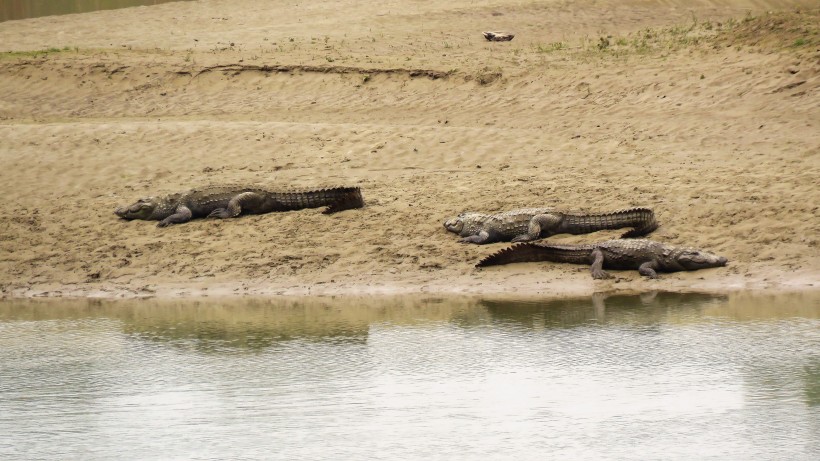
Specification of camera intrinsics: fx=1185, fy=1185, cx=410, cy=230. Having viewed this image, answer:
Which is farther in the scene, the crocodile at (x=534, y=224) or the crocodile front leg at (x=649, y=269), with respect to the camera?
the crocodile at (x=534, y=224)

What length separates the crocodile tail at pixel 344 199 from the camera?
11.3 metres

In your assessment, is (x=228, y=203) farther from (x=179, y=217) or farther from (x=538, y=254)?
(x=538, y=254)

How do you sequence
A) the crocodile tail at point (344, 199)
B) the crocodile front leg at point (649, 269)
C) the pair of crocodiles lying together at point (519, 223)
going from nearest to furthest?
1. the crocodile front leg at point (649, 269)
2. the pair of crocodiles lying together at point (519, 223)
3. the crocodile tail at point (344, 199)

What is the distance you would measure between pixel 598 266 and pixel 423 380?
2.99 m

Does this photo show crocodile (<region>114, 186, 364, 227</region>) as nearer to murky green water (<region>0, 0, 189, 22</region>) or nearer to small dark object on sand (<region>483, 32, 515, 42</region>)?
small dark object on sand (<region>483, 32, 515, 42</region>)

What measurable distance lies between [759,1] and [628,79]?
39.3ft

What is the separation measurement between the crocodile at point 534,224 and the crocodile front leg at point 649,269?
0.75m

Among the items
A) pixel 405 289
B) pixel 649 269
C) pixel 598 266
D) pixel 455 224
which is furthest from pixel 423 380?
pixel 455 224

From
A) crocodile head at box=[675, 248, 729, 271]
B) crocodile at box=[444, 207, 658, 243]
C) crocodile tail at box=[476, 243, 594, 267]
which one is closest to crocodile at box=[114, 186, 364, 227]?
crocodile at box=[444, 207, 658, 243]

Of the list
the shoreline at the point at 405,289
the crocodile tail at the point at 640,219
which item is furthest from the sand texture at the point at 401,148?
the crocodile tail at the point at 640,219

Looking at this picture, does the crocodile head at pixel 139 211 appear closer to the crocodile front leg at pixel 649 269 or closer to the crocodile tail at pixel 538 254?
the crocodile tail at pixel 538 254

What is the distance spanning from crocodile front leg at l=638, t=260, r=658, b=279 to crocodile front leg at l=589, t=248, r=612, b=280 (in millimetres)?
261

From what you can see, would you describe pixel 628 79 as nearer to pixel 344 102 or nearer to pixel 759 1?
pixel 344 102

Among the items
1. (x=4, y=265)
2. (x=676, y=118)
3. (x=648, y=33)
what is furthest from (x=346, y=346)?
(x=648, y=33)
